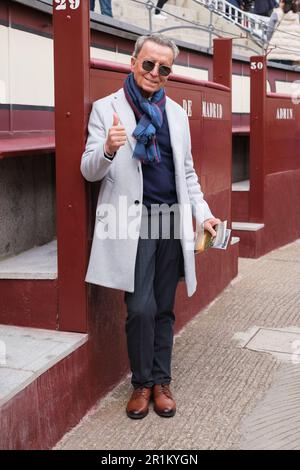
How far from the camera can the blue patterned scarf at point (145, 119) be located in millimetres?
3412

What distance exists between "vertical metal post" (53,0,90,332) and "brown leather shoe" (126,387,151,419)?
43 cm

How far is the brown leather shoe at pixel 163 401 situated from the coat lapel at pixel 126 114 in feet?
4.18

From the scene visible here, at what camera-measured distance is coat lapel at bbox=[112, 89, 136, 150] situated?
11.5ft

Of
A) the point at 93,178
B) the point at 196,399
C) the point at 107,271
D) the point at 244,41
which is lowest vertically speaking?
the point at 196,399

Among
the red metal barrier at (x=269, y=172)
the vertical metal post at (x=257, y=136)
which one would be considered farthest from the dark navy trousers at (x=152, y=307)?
the vertical metal post at (x=257, y=136)

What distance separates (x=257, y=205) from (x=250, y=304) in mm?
2307

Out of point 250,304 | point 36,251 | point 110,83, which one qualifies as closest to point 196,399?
point 36,251

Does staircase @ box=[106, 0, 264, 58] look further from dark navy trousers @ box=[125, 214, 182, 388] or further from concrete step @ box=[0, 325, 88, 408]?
concrete step @ box=[0, 325, 88, 408]

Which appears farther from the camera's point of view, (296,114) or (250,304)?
Answer: (296,114)

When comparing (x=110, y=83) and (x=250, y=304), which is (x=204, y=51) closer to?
(x=250, y=304)

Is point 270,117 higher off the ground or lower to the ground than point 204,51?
lower

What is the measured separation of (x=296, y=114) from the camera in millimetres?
9195

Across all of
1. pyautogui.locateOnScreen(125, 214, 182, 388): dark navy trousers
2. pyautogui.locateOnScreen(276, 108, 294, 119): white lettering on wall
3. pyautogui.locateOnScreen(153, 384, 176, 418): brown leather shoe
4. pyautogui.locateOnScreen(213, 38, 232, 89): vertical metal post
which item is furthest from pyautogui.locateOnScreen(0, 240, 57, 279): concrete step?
pyautogui.locateOnScreen(276, 108, 294, 119): white lettering on wall

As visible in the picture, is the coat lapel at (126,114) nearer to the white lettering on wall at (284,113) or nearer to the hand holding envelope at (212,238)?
the hand holding envelope at (212,238)
